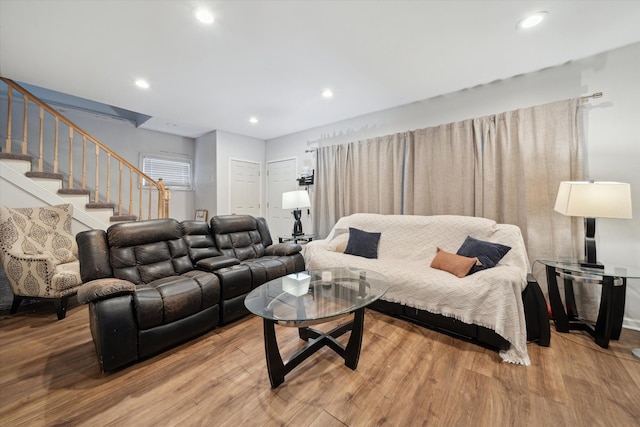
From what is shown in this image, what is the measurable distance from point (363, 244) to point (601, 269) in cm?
209

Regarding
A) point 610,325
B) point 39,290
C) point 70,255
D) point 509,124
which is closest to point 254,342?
point 39,290

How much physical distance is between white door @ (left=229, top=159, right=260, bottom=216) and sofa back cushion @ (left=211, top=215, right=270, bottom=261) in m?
1.75

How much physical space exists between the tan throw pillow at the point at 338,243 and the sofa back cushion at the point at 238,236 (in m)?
0.94

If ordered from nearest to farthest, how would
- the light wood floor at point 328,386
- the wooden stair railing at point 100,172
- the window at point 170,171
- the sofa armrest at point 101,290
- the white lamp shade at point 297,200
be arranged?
1. the light wood floor at point 328,386
2. the sofa armrest at point 101,290
3. the wooden stair railing at point 100,172
4. the white lamp shade at point 297,200
5. the window at point 170,171

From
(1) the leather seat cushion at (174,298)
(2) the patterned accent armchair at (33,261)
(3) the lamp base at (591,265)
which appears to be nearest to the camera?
(1) the leather seat cushion at (174,298)

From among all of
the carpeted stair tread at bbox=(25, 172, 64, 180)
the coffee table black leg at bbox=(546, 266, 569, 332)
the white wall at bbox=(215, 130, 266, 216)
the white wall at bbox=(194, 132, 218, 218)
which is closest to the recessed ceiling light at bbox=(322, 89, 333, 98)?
the white wall at bbox=(215, 130, 266, 216)

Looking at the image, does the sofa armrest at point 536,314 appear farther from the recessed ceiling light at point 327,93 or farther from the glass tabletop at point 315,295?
the recessed ceiling light at point 327,93

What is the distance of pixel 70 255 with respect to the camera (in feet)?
9.39

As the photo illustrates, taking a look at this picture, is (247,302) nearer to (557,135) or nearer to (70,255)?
(70,255)

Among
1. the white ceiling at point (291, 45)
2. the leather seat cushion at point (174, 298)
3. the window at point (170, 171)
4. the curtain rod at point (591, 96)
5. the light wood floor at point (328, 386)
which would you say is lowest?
the light wood floor at point (328, 386)

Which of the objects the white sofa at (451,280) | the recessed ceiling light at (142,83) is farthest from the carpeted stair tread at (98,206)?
the white sofa at (451,280)

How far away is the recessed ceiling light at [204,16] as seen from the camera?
1797 mm

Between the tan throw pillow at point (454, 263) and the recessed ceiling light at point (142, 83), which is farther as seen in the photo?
the recessed ceiling light at point (142, 83)

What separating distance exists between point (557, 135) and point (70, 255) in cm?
557
